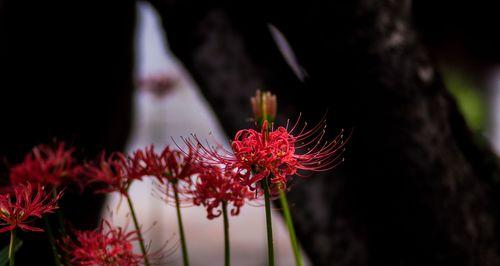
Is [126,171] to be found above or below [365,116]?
below

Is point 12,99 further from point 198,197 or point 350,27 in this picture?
point 198,197

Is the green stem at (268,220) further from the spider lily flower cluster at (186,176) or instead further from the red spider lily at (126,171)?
the red spider lily at (126,171)

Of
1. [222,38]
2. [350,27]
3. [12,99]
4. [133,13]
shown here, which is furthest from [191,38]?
[133,13]

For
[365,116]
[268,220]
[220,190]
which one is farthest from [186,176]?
[365,116]

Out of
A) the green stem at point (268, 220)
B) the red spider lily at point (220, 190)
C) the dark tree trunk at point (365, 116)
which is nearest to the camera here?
the green stem at point (268, 220)

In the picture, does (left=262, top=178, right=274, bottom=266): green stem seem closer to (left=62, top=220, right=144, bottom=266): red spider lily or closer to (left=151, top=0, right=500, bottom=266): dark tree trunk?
(left=62, top=220, right=144, bottom=266): red spider lily

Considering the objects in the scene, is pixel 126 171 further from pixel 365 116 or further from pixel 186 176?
pixel 365 116

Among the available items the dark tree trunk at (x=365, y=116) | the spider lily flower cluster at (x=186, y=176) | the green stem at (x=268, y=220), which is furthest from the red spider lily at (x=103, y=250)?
the dark tree trunk at (x=365, y=116)

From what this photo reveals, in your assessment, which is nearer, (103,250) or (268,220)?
(268,220)

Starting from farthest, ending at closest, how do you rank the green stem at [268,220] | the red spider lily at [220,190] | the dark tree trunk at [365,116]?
the dark tree trunk at [365,116]
the red spider lily at [220,190]
the green stem at [268,220]
